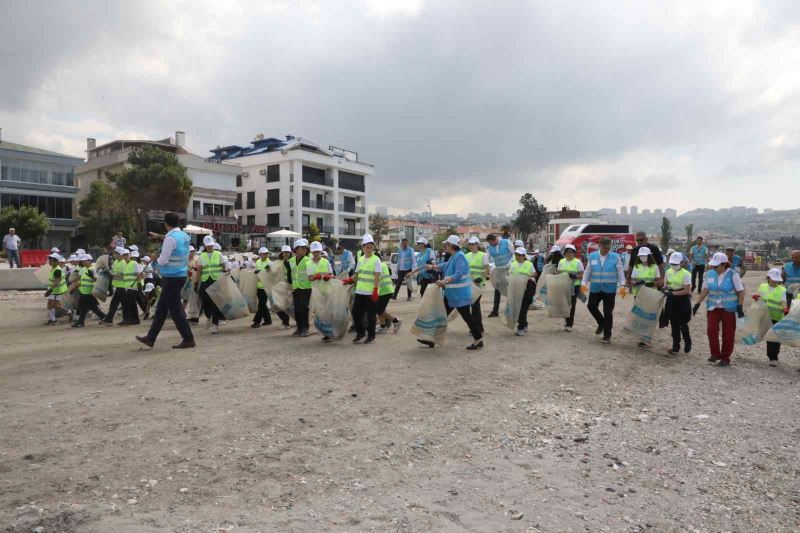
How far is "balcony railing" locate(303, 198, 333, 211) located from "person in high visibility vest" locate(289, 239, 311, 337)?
43.3m

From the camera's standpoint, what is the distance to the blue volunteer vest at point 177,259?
24.0 feet

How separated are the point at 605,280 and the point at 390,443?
5557 mm

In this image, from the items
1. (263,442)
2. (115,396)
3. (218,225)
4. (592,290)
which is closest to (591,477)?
(263,442)

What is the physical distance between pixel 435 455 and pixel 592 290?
18.2 ft

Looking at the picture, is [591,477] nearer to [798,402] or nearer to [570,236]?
[798,402]

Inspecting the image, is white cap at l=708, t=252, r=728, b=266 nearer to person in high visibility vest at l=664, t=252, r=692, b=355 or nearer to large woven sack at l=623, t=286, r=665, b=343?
person in high visibility vest at l=664, t=252, r=692, b=355

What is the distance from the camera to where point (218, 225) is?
42.3 meters

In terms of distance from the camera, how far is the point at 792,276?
8.65 m

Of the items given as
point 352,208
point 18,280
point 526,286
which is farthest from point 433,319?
point 352,208

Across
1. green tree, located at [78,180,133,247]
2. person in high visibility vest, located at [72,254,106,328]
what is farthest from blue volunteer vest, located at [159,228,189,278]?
green tree, located at [78,180,133,247]

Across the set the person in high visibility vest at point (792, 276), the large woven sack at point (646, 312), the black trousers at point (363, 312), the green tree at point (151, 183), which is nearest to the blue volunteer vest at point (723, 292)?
the large woven sack at point (646, 312)

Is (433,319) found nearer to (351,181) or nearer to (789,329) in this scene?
(789,329)

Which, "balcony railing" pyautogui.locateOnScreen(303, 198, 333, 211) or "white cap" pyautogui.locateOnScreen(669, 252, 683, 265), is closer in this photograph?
"white cap" pyautogui.locateOnScreen(669, 252, 683, 265)

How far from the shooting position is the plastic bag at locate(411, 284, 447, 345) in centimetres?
771
